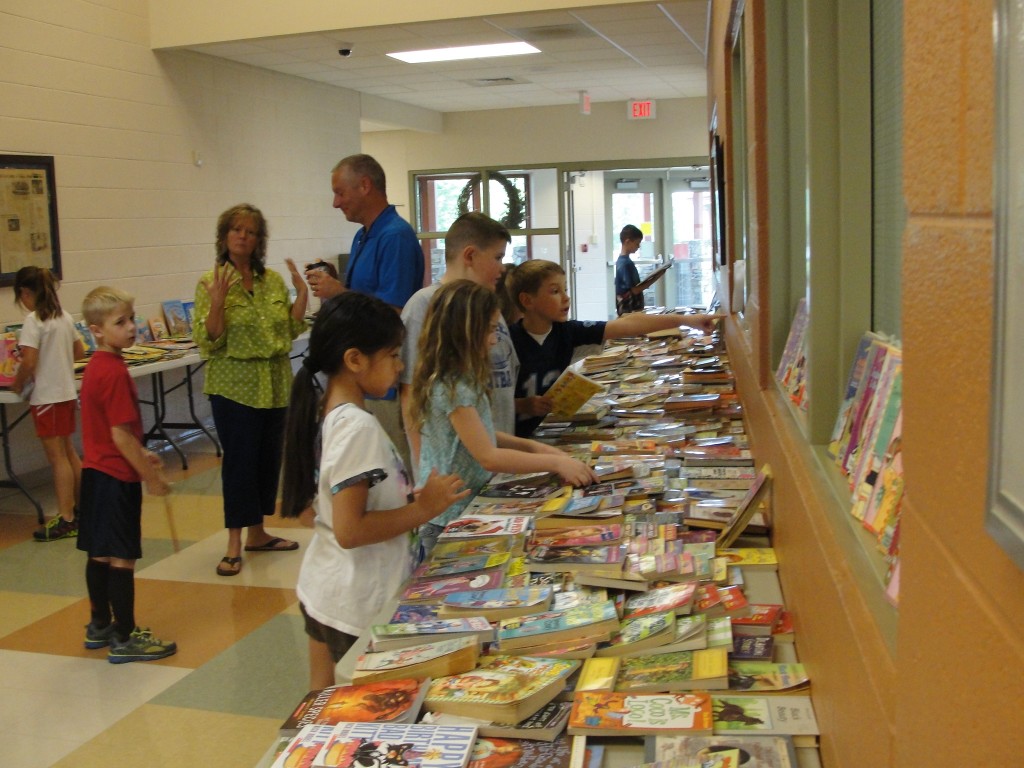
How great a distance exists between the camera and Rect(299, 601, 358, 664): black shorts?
2043mm

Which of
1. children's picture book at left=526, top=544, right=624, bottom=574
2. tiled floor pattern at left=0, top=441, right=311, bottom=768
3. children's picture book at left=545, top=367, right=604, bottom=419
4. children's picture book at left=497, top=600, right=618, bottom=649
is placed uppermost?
children's picture book at left=545, top=367, right=604, bottom=419

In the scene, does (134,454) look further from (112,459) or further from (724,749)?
(724,749)

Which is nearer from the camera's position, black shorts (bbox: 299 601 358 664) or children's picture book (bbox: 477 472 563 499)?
black shorts (bbox: 299 601 358 664)

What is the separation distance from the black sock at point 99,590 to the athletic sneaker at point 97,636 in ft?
0.05

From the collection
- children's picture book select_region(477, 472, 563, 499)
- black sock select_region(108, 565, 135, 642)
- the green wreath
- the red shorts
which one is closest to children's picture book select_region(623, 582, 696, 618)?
children's picture book select_region(477, 472, 563, 499)

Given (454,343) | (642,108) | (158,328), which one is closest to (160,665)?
(454,343)

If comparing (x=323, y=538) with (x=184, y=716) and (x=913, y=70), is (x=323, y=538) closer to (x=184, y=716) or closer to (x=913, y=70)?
(x=184, y=716)

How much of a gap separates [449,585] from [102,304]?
6.37 ft

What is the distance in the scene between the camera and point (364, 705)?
146cm

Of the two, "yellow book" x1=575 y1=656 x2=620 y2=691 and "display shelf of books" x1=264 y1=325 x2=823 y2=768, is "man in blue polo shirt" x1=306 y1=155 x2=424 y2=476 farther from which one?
"yellow book" x1=575 y1=656 x2=620 y2=691

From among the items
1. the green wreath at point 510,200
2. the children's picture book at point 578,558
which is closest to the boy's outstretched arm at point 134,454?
the children's picture book at point 578,558

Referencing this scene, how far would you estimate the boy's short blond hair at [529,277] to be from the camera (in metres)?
3.70

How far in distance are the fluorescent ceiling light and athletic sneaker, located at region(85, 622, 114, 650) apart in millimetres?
6279

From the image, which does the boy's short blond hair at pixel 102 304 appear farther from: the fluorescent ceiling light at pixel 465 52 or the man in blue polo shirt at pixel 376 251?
the fluorescent ceiling light at pixel 465 52
